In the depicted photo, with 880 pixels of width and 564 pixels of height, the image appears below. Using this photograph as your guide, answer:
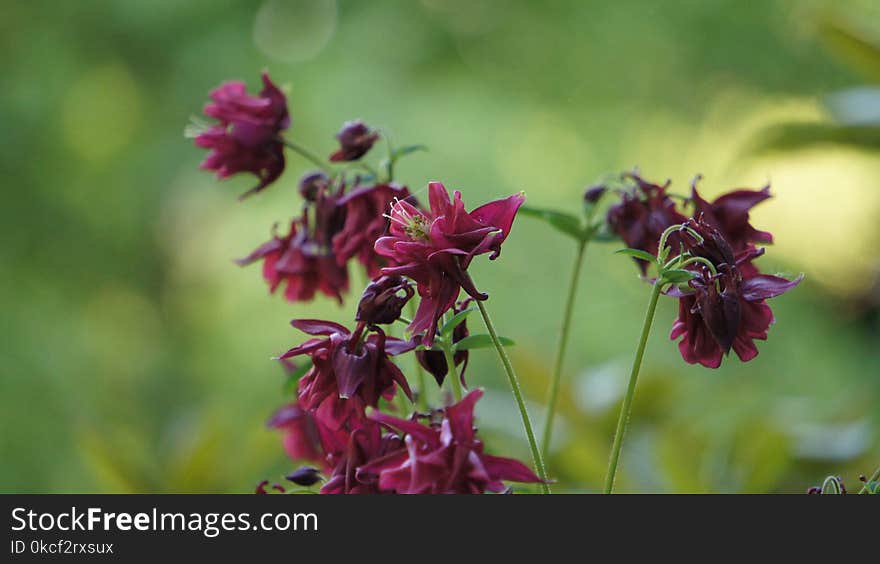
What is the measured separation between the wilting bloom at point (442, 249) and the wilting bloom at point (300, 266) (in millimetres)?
208

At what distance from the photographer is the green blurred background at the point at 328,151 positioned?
2.71 metres

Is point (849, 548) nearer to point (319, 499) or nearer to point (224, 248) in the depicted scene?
point (319, 499)

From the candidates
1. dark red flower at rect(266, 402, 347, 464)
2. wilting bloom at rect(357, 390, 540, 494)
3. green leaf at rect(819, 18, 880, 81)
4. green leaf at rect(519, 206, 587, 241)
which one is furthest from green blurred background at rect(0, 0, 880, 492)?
wilting bloom at rect(357, 390, 540, 494)

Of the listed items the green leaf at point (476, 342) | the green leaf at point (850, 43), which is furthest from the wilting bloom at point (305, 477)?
the green leaf at point (850, 43)

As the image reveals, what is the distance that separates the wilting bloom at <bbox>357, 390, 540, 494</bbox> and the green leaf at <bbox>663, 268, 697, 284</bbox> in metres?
0.12

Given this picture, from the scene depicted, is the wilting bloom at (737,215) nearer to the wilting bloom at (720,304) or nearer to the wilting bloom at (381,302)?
the wilting bloom at (720,304)

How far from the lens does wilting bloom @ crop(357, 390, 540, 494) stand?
1.31 ft

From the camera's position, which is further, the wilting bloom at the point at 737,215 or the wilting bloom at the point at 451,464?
the wilting bloom at the point at 737,215

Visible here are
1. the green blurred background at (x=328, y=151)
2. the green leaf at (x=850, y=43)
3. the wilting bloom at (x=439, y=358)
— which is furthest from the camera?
the green blurred background at (x=328, y=151)

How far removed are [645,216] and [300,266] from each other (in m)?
0.23

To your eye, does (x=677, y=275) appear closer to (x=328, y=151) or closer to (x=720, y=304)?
(x=720, y=304)

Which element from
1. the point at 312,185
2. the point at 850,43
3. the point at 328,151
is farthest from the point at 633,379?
the point at 328,151

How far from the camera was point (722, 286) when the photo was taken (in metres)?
0.48

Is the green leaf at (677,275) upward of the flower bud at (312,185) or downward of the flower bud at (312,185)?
downward
